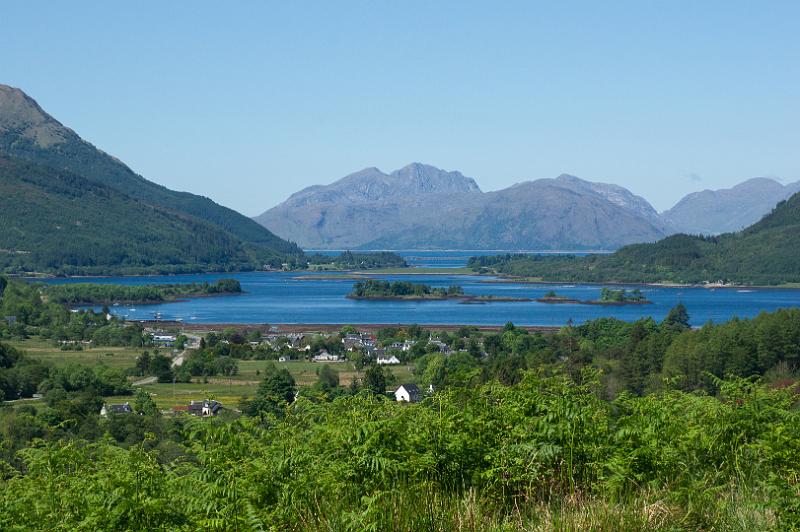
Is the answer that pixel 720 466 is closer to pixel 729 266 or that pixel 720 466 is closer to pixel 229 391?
pixel 229 391

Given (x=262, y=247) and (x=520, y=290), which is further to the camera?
(x=262, y=247)

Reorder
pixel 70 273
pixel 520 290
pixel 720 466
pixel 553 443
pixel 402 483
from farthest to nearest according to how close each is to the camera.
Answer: pixel 70 273
pixel 520 290
pixel 720 466
pixel 553 443
pixel 402 483

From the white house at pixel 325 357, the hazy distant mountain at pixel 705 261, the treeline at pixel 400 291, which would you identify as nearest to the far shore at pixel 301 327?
the white house at pixel 325 357

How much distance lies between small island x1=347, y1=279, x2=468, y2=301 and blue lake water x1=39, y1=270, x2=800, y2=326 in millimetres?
2849

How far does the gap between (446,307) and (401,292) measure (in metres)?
16.4

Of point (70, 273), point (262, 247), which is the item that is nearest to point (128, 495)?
point (70, 273)

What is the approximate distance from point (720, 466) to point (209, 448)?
2.97 metres

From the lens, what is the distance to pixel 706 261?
Result: 133 m

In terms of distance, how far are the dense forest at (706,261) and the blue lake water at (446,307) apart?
9062 millimetres

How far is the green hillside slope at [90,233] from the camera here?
132m

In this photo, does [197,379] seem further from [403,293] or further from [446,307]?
[403,293]

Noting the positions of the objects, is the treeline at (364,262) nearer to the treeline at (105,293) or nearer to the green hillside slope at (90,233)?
the green hillside slope at (90,233)

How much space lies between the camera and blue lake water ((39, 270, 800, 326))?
71875 millimetres

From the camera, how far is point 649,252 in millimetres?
143125
